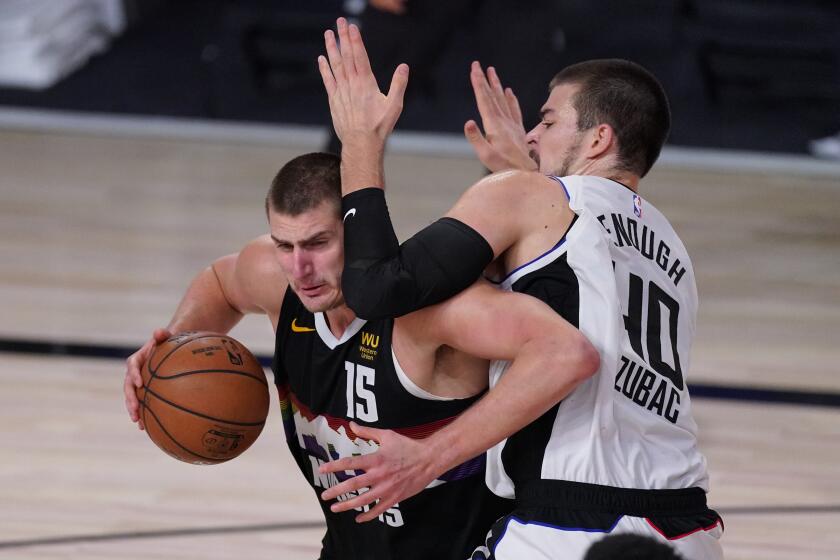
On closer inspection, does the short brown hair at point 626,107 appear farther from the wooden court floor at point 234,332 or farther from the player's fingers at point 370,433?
the wooden court floor at point 234,332

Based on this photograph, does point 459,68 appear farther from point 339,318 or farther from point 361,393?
point 361,393

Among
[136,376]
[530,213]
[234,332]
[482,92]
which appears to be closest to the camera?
[530,213]

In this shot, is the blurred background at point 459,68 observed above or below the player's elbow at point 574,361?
below

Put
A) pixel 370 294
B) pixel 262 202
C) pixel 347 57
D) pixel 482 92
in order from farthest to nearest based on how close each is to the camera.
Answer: pixel 262 202 → pixel 482 92 → pixel 347 57 → pixel 370 294

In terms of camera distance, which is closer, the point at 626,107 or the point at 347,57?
the point at 347,57

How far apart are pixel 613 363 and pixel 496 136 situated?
1015mm

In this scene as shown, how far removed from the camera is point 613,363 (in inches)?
110

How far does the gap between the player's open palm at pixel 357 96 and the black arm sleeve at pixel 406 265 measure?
210 millimetres

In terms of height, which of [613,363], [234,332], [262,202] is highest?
[613,363]

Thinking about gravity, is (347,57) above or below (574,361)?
above

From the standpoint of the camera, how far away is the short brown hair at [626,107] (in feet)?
10.1

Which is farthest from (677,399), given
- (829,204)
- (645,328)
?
(829,204)

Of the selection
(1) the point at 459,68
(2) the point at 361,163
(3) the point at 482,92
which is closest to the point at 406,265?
(2) the point at 361,163

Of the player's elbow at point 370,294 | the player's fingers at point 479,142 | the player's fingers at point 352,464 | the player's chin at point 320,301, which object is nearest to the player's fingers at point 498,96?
the player's fingers at point 479,142
